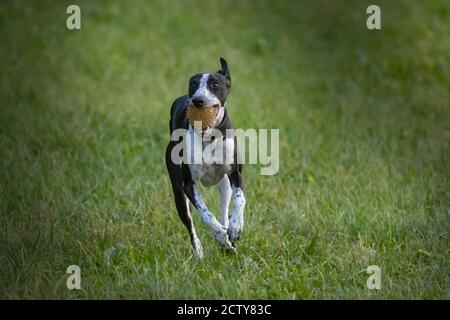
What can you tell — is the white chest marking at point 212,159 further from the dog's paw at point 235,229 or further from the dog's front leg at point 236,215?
the dog's paw at point 235,229

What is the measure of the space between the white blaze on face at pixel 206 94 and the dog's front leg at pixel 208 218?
608 millimetres

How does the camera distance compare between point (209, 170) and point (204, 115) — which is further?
point (209, 170)

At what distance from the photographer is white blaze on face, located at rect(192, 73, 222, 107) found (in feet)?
17.3

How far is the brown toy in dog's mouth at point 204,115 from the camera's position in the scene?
526 centimetres

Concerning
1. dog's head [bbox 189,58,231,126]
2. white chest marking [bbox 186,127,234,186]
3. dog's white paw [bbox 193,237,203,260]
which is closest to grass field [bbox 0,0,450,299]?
dog's white paw [bbox 193,237,203,260]

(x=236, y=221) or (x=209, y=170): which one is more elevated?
(x=209, y=170)

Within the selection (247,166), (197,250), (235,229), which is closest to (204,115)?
(235,229)

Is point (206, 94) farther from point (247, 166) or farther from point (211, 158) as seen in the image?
point (247, 166)

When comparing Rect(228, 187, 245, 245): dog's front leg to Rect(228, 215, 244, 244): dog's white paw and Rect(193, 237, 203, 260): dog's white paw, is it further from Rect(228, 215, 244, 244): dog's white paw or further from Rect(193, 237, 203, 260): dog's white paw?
Rect(193, 237, 203, 260): dog's white paw

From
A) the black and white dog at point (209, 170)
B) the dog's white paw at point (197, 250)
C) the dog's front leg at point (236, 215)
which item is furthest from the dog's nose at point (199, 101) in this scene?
the dog's white paw at point (197, 250)

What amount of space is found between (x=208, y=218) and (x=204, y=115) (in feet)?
2.25

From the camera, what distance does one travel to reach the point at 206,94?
5.30 m

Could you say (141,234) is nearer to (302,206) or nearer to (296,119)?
(302,206)

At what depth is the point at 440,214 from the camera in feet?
21.4
